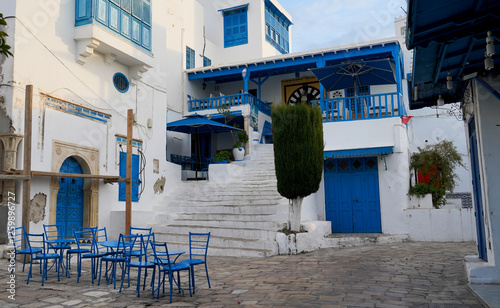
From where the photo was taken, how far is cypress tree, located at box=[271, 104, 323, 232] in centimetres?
920

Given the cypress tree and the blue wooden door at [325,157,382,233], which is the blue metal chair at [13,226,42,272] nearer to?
the cypress tree

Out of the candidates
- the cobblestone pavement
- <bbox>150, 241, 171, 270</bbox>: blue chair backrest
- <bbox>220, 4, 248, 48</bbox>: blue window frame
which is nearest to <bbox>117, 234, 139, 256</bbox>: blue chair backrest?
<bbox>150, 241, 171, 270</bbox>: blue chair backrest

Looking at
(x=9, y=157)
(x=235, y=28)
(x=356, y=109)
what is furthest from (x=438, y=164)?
(x=235, y=28)

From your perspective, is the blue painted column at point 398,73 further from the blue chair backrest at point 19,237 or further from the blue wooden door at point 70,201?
the blue chair backrest at point 19,237

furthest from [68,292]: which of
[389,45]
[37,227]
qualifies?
[389,45]

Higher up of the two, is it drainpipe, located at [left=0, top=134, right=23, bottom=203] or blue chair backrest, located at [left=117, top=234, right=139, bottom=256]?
drainpipe, located at [left=0, top=134, right=23, bottom=203]

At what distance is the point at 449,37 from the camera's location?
3.94m

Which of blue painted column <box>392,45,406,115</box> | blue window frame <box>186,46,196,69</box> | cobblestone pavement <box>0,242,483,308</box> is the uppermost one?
blue window frame <box>186,46,196,69</box>

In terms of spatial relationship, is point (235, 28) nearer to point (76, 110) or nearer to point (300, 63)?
point (300, 63)

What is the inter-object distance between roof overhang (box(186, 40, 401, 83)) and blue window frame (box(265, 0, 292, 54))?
3.85 metres

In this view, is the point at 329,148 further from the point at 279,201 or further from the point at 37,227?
the point at 37,227

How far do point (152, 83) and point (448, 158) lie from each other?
942 centimetres

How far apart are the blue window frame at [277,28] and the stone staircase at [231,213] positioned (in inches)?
365

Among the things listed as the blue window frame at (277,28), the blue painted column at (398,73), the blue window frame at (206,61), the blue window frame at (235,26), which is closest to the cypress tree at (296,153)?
the blue painted column at (398,73)
